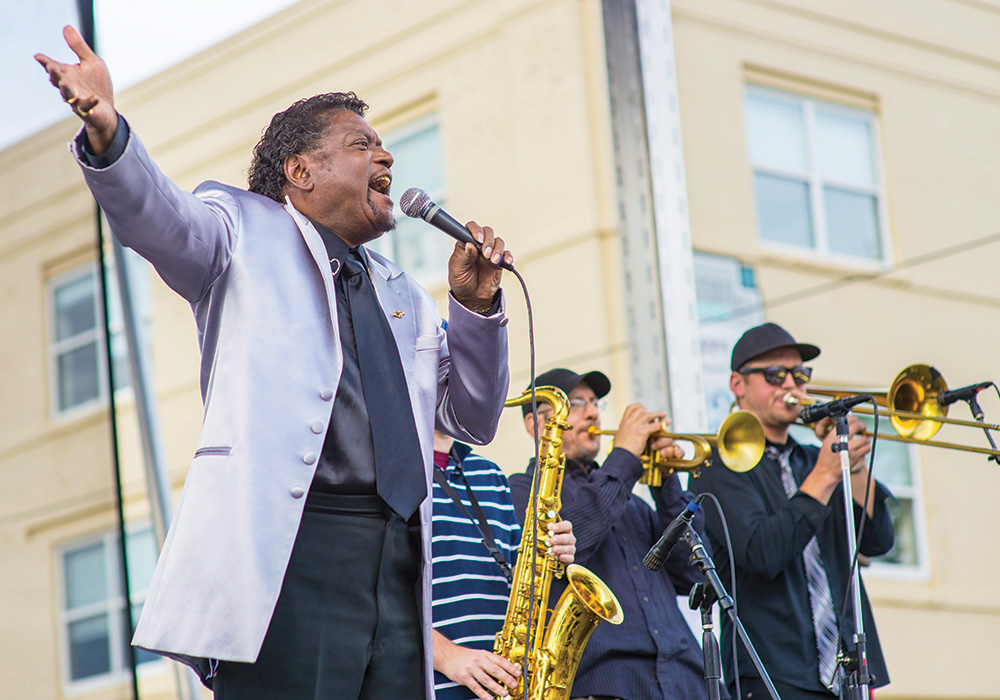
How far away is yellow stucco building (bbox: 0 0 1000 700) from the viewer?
15.6 feet

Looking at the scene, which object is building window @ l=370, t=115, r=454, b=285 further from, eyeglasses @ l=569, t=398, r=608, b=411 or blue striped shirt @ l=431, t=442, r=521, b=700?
blue striped shirt @ l=431, t=442, r=521, b=700

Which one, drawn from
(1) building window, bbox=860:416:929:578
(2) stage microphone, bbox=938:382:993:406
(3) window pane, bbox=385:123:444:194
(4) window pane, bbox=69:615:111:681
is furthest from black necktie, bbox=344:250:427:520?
(3) window pane, bbox=385:123:444:194

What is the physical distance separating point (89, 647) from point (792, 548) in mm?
3000

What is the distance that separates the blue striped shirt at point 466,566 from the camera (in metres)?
3.04

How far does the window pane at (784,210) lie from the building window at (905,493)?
97 cm

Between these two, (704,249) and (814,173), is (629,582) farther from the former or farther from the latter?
(814,173)

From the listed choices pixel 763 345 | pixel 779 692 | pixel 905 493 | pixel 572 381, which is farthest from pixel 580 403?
pixel 905 493

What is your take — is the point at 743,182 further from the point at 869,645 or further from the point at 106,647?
the point at 106,647

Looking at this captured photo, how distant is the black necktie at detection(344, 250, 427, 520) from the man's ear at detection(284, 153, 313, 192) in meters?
0.17

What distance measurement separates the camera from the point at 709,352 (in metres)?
5.00

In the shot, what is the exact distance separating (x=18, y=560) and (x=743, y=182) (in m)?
3.64

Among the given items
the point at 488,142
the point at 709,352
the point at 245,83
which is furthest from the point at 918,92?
the point at 245,83

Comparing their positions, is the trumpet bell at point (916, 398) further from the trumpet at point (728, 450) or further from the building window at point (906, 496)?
the building window at point (906, 496)

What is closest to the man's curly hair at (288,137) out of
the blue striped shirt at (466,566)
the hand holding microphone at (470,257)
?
the hand holding microphone at (470,257)
